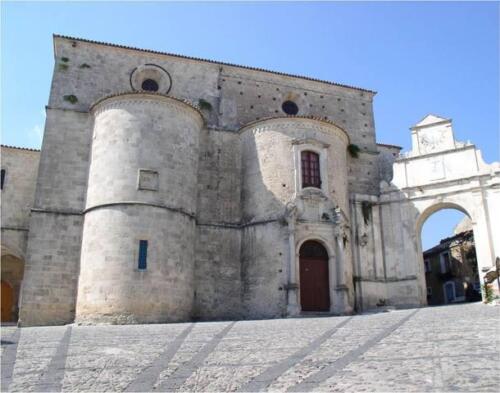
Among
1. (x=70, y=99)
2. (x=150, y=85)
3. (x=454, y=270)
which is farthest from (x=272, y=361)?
(x=454, y=270)

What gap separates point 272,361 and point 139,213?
11.4 m

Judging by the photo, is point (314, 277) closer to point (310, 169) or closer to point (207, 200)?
point (310, 169)

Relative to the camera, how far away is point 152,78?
892 inches

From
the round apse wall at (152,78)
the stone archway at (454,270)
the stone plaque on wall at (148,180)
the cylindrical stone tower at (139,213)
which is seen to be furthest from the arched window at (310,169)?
the stone archway at (454,270)

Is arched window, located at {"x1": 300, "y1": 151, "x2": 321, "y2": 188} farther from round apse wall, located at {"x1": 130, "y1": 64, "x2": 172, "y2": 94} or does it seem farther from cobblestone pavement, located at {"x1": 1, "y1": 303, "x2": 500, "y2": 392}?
cobblestone pavement, located at {"x1": 1, "y1": 303, "x2": 500, "y2": 392}

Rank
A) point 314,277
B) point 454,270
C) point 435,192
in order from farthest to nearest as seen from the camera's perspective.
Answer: point 454,270, point 435,192, point 314,277

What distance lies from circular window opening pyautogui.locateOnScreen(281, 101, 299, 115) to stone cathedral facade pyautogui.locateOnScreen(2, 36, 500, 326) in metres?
0.31

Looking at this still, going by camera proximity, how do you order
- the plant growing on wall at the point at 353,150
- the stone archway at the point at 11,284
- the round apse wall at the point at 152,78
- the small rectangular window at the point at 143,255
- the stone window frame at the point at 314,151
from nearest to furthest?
1. the small rectangular window at the point at 143,255
2. the stone window frame at the point at 314,151
3. the round apse wall at the point at 152,78
4. the plant growing on wall at the point at 353,150
5. the stone archway at the point at 11,284

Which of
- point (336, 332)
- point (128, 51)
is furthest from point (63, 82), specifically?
point (336, 332)

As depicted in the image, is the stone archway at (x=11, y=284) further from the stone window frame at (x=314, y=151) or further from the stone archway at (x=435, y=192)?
the stone archway at (x=435, y=192)

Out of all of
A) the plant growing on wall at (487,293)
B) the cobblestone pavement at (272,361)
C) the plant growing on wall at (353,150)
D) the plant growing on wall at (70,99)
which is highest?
the plant growing on wall at (70,99)

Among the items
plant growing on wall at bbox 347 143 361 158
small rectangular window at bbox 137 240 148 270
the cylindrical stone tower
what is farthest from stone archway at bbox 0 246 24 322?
plant growing on wall at bbox 347 143 361 158

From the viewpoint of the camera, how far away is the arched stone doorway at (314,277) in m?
19.6

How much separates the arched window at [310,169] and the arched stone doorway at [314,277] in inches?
97.5
